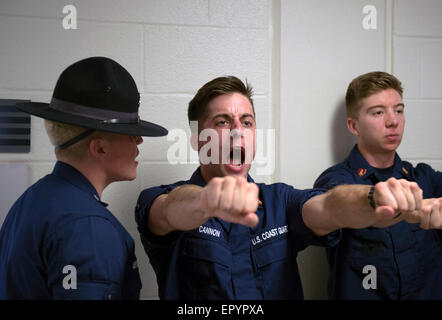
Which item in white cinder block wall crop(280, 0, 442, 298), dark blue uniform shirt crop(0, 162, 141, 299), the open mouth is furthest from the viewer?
white cinder block wall crop(280, 0, 442, 298)

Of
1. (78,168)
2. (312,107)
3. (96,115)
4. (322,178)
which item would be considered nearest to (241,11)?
(312,107)

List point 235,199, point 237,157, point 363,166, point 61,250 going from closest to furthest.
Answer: point 235,199, point 61,250, point 237,157, point 363,166

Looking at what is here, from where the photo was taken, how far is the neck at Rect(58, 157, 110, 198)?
1103 millimetres

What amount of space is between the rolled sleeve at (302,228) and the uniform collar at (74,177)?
2.20 ft

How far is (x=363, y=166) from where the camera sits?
5.43ft

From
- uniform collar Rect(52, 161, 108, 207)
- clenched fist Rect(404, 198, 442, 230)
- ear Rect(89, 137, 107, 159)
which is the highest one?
ear Rect(89, 137, 107, 159)

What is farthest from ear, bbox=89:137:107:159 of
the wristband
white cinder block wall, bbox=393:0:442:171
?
white cinder block wall, bbox=393:0:442:171

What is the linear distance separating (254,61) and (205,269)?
1.01m

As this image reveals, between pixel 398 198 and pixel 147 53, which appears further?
pixel 147 53

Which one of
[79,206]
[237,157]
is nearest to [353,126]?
[237,157]

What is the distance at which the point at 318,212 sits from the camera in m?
1.18

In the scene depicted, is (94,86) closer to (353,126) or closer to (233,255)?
(233,255)

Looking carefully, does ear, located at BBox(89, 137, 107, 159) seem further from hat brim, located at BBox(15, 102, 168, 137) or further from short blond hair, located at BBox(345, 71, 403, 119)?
short blond hair, located at BBox(345, 71, 403, 119)
